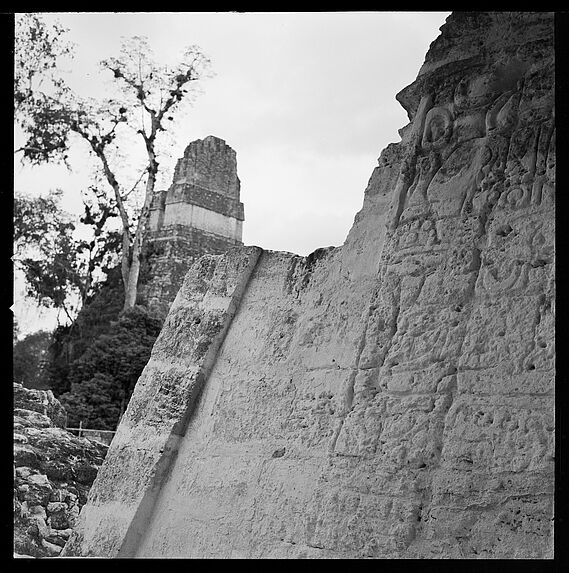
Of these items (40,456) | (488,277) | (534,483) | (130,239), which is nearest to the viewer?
(534,483)

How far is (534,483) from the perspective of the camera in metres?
2.13

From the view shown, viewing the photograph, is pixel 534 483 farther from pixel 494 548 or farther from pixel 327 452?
pixel 327 452

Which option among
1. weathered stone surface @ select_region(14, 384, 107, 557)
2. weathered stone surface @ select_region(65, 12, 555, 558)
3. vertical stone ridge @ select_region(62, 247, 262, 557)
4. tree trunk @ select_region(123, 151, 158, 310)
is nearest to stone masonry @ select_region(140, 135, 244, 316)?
tree trunk @ select_region(123, 151, 158, 310)

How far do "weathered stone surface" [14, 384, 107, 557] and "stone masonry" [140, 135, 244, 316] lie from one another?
850 cm

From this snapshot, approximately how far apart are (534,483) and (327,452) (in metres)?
0.70

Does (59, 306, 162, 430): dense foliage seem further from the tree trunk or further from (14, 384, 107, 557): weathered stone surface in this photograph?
(14, 384, 107, 557): weathered stone surface

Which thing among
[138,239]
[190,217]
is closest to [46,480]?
[138,239]

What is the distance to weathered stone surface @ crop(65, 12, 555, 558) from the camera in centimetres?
225

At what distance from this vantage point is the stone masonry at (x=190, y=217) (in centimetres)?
1293

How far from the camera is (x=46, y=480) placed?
420 cm

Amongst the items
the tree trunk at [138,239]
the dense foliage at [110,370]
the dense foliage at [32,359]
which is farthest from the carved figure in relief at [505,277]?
the tree trunk at [138,239]

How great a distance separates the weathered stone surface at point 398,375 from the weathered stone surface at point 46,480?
3.02ft

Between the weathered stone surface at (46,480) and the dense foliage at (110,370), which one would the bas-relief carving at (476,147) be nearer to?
the weathered stone surface at (46,480)
